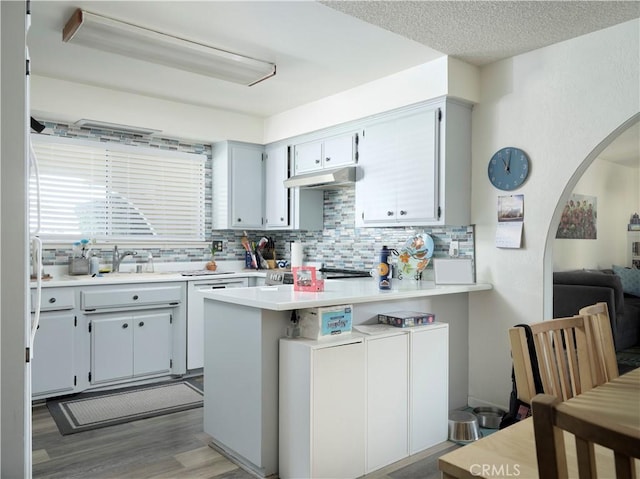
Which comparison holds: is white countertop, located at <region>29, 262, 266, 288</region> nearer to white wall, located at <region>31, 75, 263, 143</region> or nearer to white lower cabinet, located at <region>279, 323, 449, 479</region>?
white wall, located at <region>31, 75, 263, 143</region>

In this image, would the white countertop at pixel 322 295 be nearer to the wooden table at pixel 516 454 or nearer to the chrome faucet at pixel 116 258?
the wooden table at pixel 516 454

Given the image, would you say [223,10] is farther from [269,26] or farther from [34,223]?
[34,223]

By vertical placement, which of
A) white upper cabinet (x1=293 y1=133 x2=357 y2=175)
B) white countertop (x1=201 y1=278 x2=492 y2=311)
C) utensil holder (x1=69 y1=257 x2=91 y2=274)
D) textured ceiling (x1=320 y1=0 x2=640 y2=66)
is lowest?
white countertop (x1=201 y1=278 x2=492 y2=311)

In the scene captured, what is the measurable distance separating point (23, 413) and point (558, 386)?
5.70ft

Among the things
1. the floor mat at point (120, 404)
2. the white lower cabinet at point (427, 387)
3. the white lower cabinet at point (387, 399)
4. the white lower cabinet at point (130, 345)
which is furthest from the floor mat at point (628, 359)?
the white lower cabinet at point (130, 345)

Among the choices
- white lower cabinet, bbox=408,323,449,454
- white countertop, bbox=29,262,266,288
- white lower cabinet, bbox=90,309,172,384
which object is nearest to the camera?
white lower cabinet, bbox=408,323,449,454

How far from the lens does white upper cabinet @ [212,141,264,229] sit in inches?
196

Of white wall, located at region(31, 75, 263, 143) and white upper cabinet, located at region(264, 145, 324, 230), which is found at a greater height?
white wall, located at region(31, 75, 263, 143)

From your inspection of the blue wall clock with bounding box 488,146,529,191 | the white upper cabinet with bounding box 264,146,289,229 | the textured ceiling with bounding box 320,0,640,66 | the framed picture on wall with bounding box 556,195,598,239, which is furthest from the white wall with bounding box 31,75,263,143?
the framed picture on wall with bounding box 556,195,598,239

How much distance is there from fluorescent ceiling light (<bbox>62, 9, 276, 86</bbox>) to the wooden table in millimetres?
2855

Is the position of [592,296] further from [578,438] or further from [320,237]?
[578,438]

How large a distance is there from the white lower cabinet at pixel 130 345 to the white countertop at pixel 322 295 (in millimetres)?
1430

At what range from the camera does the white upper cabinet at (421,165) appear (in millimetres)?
3473

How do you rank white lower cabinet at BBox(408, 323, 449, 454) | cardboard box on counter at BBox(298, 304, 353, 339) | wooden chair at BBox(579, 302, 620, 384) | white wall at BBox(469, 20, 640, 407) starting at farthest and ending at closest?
white wall at BBox(469, 20, 640, 407)
white lower cabinet at BBox(408, 323, 449, 454)
cardboard box on counter at BBox(298, 304, 353, 339)
wooden chair at BBox(579, 302, 620, 384)
